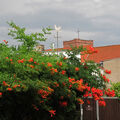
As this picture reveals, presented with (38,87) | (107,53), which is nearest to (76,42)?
(107,53)

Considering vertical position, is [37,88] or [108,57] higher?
[108,57]

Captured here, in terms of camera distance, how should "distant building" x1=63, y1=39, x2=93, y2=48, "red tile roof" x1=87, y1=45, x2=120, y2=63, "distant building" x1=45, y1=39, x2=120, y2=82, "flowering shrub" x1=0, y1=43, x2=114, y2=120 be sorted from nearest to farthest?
"flowering shrub" x1=0, y1=43, x2=114, y2=120 → "distant building" x1=45, y1=39, x2=120, y2=82 → "red tile roof" x1=87, y1=45, x2=120, y2=63 → "distant building" x1=63, y1=39, x2=93, y2=48

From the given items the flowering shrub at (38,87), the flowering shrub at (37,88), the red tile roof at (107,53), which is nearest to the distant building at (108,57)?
the red tile roof at (107,53)

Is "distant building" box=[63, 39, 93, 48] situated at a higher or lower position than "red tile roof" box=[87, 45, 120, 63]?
higher

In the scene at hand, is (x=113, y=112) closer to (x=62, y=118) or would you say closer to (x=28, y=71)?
(x=62, y=118)

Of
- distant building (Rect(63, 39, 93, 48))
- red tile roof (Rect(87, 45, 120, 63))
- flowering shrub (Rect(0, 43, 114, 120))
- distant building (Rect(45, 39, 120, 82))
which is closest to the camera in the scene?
flowering shrub (Rect(0, 43, 114, 120))

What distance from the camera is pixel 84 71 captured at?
38.3 ft

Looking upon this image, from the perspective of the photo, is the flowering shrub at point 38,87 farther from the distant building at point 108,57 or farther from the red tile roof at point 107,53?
the red tile roof at point 107,53

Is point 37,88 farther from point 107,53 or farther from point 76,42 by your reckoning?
point 76,42

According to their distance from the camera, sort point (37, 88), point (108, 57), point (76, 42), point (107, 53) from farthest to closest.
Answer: point (76, 42)
point (107, 53)
point (108, 57)
point (37, 88)

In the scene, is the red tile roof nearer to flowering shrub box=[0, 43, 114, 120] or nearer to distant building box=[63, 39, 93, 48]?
distant building box=[63, 39, 93, 48]

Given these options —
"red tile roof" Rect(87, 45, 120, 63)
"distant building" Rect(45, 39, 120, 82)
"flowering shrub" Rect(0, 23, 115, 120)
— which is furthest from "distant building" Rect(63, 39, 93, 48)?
"flowering shrub" Rect(0, 23, 115, 120)

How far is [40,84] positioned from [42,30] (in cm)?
563

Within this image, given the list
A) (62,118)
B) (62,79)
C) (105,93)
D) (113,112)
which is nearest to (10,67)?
(62,79)
